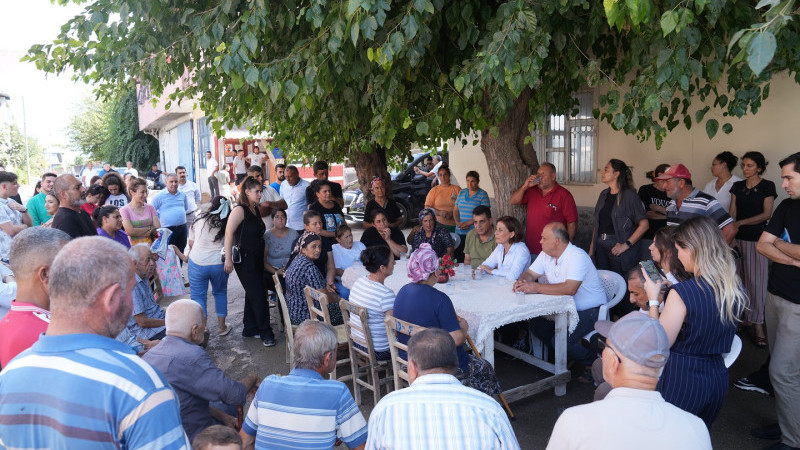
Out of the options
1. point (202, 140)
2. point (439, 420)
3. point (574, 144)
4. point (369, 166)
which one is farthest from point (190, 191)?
point (202, 140)

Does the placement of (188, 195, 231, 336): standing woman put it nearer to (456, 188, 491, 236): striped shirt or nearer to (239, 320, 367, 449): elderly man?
(456, 188, 491, 236): striped shirt

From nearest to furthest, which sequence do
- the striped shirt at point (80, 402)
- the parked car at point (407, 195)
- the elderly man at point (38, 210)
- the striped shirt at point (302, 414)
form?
1. the striped shirt at point (80, 402)
2. the striped shirt at point (302, 414)
3. the elderly man at point (38, 210)
4. the parked car at point (407, 195)

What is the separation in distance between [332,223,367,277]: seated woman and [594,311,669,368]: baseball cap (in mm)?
4404

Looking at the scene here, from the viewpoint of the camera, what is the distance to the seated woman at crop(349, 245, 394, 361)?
4.40m

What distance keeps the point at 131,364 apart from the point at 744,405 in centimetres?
460

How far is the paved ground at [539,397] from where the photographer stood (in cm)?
411

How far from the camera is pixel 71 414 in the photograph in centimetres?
151

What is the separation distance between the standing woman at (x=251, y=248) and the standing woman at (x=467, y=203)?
2.72 meters

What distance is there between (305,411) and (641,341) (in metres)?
1.44

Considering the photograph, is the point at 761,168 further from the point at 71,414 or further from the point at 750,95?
the point at 71,414

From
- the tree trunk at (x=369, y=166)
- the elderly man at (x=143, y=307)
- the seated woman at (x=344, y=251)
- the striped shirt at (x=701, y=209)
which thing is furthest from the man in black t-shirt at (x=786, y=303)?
the tree trunk at (x=369, y=166)

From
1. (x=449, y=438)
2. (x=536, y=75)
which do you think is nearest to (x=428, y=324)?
(x=449, y=438)

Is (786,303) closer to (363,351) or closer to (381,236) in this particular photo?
(363,351)

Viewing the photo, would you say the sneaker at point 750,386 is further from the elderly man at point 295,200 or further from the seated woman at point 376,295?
the elderly man at point 295,200
